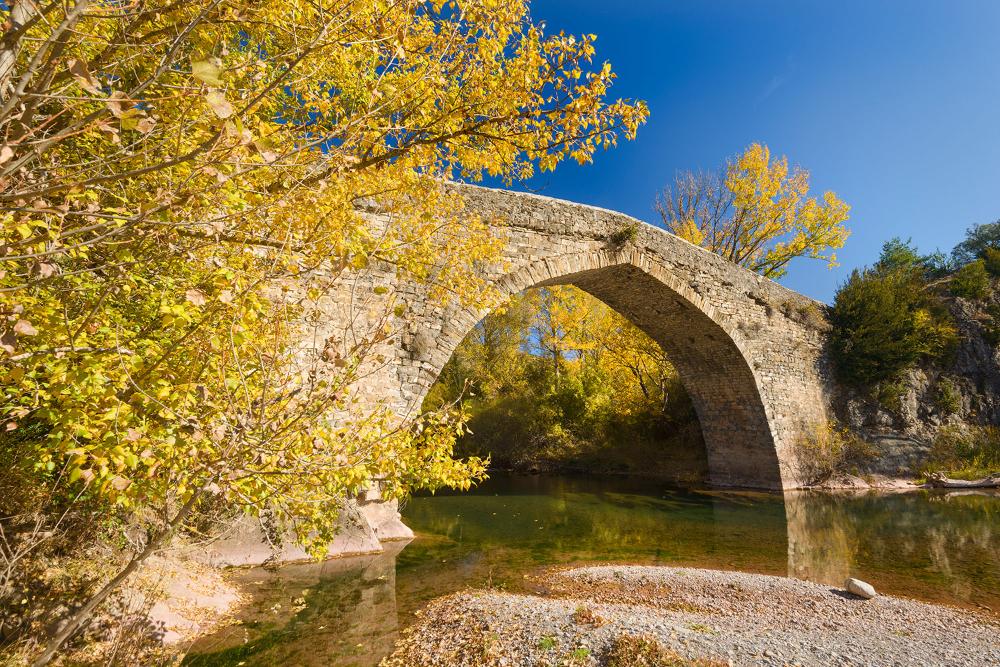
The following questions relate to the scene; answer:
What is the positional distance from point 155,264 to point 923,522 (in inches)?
494

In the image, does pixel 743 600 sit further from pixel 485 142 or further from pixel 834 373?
pixel 834 373

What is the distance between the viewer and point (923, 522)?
9453mm

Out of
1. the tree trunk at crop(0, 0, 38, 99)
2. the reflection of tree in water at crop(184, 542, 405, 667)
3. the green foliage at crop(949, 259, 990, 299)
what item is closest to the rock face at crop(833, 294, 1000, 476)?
the green foliage at crop(949, 259, 990, 299)

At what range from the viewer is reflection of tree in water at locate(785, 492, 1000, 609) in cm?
608

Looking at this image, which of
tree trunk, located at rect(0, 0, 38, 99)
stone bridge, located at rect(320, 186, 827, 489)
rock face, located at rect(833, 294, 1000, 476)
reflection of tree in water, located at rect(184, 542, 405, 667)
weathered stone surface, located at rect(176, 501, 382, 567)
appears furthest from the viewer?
rock face, located at rect(833, 294, 1000, 476)

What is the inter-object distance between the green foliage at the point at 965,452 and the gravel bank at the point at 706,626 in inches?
498

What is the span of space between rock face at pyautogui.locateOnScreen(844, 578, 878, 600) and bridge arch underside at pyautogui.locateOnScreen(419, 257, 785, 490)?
7.32m

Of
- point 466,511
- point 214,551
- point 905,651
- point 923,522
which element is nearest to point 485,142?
point 905,651

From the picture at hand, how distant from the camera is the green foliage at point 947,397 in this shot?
1553 cm

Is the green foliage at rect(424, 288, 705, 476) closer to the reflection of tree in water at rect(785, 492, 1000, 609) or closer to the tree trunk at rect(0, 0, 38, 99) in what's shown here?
the reflection of tree in water at rect(785, 492, 1000, 609)

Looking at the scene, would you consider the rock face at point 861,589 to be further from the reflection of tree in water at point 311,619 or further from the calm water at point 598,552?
the reflection of tree in water at point 311,619

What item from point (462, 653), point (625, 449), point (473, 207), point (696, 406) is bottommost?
point (462, 653)

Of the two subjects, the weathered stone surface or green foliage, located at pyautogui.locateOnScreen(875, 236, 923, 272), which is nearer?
the weathered stone surface

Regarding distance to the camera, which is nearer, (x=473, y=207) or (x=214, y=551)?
(x=214, y=551)
